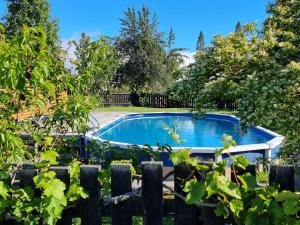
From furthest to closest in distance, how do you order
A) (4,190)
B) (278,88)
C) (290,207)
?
(278,88) < (4,190) < (290,207)

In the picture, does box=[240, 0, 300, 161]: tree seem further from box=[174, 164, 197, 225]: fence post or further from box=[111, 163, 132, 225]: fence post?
box=[111, 163, 132, 225]: fence post

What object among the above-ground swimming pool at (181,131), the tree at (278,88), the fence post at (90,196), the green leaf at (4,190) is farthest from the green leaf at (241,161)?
the above-ground swimming pool at (181,131)

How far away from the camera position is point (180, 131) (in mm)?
18062

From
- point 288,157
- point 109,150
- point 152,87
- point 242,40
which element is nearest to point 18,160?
point 109,150

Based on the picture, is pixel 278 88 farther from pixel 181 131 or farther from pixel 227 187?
pixel 181 131

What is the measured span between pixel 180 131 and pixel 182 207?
1618cm

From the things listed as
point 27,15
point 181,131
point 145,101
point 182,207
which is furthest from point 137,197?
point 145,101

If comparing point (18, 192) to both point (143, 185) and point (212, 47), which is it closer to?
point (143, 185)

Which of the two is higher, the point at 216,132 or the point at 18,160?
the point at 18,160

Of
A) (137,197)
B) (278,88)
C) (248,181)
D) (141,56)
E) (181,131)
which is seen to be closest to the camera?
(248,181)

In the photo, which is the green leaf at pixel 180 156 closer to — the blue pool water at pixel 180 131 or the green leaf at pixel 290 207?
the green leaf at pixel 290 207

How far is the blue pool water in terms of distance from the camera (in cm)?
A: 1584

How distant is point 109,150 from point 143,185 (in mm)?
817

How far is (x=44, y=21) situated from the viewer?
24672 millimetres
